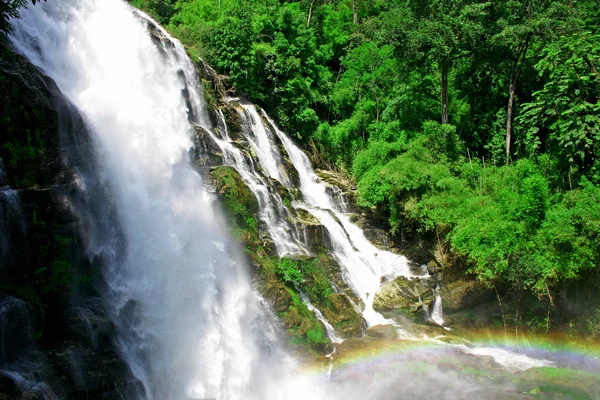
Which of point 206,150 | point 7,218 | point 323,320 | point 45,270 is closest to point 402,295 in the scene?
point 323,320

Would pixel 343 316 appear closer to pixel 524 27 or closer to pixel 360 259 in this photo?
pixel 360 259

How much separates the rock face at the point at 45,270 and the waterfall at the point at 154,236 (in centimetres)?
65

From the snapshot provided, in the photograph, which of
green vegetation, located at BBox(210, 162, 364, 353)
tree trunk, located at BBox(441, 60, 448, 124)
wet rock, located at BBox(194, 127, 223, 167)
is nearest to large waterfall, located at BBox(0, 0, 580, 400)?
wet rock, located at BBox(194, 127, 223, 167)

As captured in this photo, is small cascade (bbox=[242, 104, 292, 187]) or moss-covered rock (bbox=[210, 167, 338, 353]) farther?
small cascade (bbox=[242, 104, 292, 187])

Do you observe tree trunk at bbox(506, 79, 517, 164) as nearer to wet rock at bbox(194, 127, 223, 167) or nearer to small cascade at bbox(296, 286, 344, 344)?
small cascade at bbox(296, 286, 344, 344)

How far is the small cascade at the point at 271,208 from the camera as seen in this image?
51.6 ft

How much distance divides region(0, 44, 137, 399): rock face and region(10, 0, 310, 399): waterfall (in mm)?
651

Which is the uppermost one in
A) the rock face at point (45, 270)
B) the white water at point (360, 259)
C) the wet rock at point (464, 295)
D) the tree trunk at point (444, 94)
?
the tree trunk at point (444, 94)

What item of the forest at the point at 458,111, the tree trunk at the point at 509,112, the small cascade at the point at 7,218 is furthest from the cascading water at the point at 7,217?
the tree trunk at the point at 509,112

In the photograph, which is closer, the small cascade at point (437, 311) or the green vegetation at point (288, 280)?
the green vegetation at point (288, 280)

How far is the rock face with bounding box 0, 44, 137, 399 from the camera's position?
8180mm

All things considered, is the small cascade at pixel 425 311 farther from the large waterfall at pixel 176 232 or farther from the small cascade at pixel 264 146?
the small cascade at pixel 264 146

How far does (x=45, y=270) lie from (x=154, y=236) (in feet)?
11.3

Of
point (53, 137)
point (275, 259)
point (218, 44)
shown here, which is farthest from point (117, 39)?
point (275, 259)
